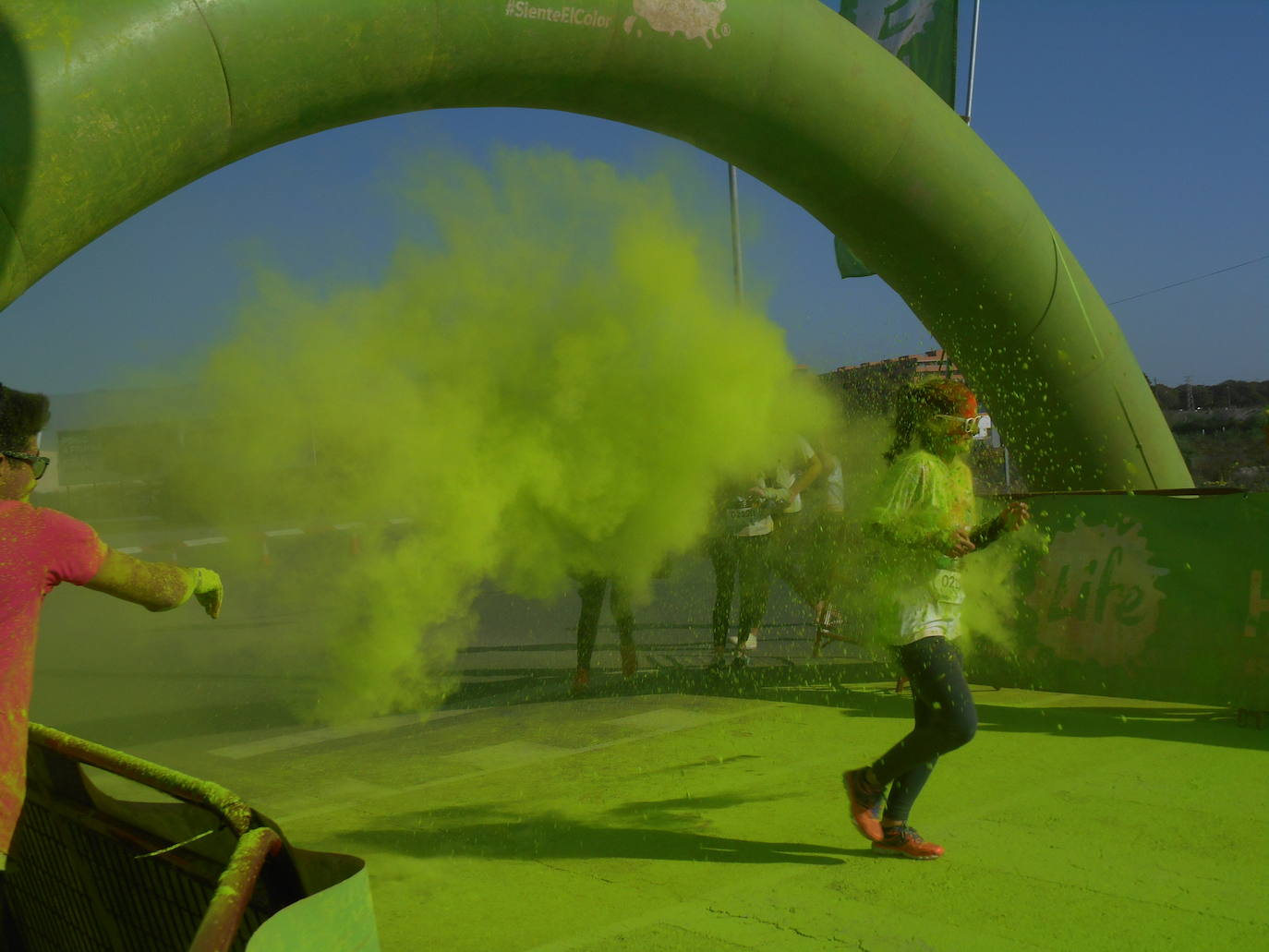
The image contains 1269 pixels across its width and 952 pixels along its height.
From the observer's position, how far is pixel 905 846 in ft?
14.9

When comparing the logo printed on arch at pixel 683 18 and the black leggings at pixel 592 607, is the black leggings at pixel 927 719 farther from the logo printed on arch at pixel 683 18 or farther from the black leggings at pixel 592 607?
the black leggings at pixel 592 607

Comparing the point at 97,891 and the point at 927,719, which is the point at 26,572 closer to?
the point at 97,891

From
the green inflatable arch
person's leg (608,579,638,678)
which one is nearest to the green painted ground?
person's leg (608,579,638,678)

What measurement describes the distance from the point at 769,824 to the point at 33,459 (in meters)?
3.28

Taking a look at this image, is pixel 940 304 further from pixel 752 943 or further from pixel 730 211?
pixel 752 943

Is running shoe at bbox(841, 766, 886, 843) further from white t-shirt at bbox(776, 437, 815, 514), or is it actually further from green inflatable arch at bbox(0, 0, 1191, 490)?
white t-shirt at bbox(776, 437, 815, 514)

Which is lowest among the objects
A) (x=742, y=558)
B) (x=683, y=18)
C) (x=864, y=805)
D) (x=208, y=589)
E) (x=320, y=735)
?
(x=320, y=735)

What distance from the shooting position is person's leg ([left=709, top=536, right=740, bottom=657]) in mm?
8602

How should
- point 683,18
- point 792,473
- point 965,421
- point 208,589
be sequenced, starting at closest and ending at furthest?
point 208,589 < point 965,421 < point 683,18 < point 792,473

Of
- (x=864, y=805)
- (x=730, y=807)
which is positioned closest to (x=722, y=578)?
(x=730, y=807)

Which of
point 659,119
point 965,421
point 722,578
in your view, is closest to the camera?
point 965,421

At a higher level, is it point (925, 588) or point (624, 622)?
Answer: point (925, 588)

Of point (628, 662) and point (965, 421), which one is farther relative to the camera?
point (628, 662)

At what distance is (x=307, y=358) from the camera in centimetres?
658
